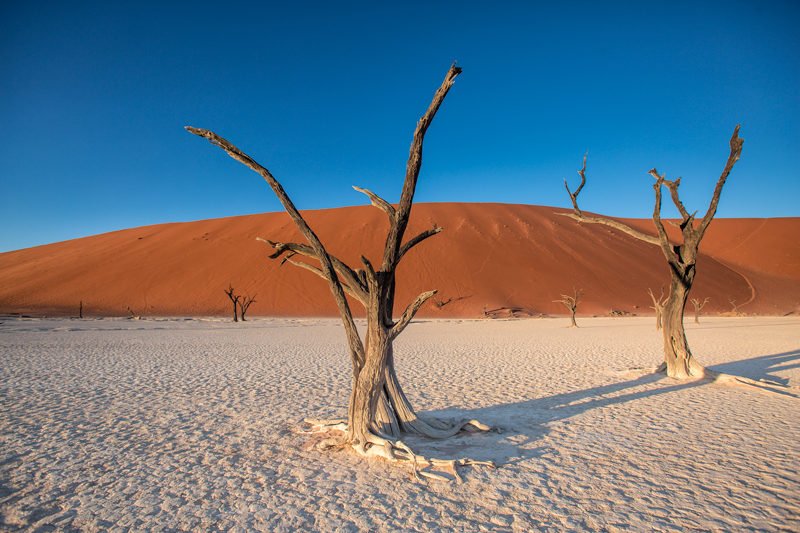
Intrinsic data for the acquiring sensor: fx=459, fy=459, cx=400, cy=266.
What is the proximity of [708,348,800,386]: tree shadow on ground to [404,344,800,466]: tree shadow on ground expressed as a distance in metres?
0.02

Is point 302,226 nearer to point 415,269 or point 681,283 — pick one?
point 681,283

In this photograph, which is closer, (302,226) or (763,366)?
(302,226)

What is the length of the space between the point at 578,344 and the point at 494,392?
9.04 m

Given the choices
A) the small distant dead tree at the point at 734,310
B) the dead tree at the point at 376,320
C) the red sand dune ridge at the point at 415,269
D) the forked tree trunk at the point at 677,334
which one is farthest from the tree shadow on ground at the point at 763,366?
the small distant dead tree at the point at 734,310

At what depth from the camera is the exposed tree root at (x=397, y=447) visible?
434 cm

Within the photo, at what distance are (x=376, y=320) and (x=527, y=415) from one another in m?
3.04

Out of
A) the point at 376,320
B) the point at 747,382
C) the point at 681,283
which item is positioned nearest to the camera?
the point at 376,320

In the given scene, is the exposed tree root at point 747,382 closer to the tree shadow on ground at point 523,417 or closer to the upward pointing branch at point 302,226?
the tree shadow on ground at point 523,417

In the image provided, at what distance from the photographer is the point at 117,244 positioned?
5725 cm

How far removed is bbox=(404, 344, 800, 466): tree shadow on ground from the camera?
16.3 ft

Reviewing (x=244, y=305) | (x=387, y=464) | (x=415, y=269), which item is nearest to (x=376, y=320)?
(x=387, y=464)

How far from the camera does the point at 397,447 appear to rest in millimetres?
4797

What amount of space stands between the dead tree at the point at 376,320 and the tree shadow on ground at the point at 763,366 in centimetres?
836

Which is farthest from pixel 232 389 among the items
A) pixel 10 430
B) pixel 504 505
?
pixel 504 505
